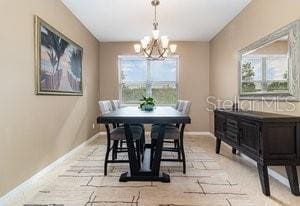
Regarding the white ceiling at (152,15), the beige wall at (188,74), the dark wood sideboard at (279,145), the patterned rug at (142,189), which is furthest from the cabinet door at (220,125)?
the beige wall at (188,74)

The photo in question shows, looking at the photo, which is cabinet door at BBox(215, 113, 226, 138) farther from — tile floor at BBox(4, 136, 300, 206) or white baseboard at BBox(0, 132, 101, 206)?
white baseboard at BBox(0, 132, 101, 206)

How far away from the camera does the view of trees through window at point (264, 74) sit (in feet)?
10.2

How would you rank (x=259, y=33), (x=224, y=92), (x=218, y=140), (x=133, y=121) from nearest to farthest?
1. (x=133, y=121)
2. (x=259, y=33)
3. (x=218, y=140)
4. (x=224, y=92)

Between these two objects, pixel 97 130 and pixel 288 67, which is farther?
pixel 97 130

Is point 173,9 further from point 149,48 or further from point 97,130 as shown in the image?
point 97,130

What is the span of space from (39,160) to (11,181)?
653 mm

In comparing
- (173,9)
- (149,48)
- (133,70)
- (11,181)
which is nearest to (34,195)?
(11,181)

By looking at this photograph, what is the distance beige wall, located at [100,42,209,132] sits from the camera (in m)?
6.78

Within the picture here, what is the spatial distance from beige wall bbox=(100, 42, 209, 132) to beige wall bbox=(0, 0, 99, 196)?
8.03ft

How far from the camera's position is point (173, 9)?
4.34m

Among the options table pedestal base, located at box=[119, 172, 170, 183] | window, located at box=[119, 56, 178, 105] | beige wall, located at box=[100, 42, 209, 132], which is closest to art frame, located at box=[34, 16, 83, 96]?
table pedestal base, located at box=[119, 172, 170, 183]

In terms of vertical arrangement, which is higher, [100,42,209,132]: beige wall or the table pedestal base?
[100,42,209,132]: beige wall

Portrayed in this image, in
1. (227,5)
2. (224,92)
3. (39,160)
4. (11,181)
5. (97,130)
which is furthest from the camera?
(97,130)

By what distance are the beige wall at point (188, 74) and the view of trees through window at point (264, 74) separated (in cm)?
248
